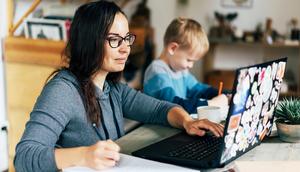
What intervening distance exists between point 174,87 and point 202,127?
63cm

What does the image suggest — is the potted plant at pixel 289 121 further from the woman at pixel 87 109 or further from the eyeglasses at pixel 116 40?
the eyeglasses at pixel 116 40

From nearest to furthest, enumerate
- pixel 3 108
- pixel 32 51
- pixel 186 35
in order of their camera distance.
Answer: pixel 186 35, pixel 32 51, pixel 3 108

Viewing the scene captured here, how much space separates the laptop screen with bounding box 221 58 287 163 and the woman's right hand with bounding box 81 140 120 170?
274 mm

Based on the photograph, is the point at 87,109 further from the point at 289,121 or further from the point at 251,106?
the point at 289,121

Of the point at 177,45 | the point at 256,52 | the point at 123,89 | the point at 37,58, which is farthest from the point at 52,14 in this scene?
the point at 256,52

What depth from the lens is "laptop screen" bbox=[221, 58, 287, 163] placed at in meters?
1.06

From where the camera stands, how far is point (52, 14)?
3096 mm

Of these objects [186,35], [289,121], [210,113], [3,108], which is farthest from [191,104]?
[3,108]

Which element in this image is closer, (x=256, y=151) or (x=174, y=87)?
(x=256, y=151)

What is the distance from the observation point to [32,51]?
259 cm

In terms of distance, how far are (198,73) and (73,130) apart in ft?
12.5

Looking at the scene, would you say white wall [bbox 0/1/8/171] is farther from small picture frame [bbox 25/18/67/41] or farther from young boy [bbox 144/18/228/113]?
young boy [bbox 144/18/228/113]

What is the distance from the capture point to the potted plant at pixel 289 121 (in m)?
1.42

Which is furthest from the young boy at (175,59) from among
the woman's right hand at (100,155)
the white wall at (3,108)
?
the white wall at (3,108)
